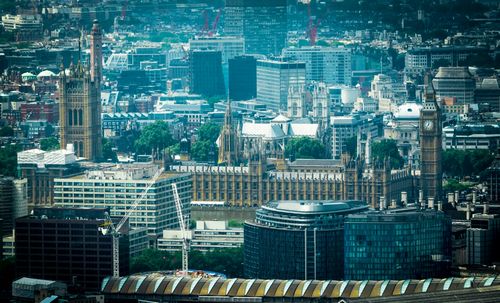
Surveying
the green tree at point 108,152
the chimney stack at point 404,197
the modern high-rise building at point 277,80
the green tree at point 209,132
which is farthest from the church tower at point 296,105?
the chimney stack at point 404,197

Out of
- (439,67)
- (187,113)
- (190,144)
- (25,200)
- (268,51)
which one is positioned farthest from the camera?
(268,51)

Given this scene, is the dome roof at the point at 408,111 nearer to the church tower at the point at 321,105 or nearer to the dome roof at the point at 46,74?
the church tower at the point at 321,105

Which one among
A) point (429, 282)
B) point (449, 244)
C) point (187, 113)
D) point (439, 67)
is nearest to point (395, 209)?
point (449, 244)

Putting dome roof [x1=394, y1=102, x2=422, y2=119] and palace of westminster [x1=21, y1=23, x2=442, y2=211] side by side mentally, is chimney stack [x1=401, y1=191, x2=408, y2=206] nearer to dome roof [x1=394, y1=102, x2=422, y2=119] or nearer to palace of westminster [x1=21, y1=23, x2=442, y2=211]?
palace of westminster [x1=21, y1=23, x2=442, y2=211]

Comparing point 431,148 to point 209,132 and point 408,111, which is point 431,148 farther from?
point 209,132

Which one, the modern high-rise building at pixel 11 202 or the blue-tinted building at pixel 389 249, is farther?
the modern high-rise building at pixel 11 202

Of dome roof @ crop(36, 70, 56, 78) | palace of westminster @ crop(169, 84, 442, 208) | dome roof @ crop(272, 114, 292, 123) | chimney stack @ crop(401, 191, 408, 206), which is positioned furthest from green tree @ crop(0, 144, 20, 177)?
dome roof @ crop(36, 70, 56, 78)

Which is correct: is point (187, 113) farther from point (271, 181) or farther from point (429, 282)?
point (429, 282)
